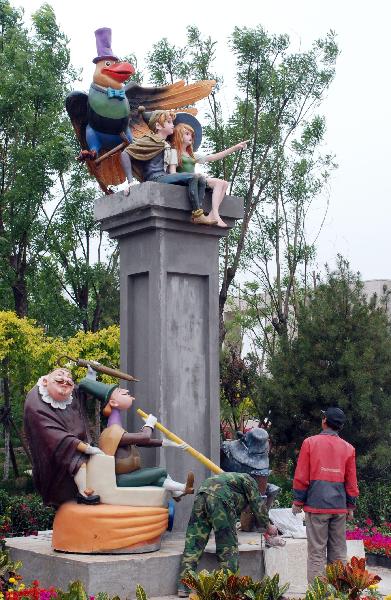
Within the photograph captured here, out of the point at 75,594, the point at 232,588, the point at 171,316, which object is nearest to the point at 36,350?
the point at 171,316

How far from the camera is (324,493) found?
6895 millimetres

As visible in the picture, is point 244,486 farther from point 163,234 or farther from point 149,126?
point 149,126

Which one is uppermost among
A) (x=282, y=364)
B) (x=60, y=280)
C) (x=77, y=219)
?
(x=77, y=219)

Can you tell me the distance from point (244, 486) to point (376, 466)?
22.5ft

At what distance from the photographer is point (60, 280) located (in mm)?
18484

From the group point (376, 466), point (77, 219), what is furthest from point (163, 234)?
point (77, 219)

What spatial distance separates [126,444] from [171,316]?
4.98 ft

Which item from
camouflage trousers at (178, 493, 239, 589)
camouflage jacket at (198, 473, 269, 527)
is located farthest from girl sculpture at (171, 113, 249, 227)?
camouflage trousers at (178, 493, 239, 589)

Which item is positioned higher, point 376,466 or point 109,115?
point 109,115

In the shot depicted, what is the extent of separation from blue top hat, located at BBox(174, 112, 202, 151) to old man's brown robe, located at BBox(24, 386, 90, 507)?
11.4 ft

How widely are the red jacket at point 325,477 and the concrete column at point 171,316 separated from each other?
1365 mm

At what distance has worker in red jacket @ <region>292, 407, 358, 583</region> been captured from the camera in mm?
6914

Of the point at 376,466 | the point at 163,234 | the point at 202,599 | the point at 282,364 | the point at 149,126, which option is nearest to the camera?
the point at 202,599

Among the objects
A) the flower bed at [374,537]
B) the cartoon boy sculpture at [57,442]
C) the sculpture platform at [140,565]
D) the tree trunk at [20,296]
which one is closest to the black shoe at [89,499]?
the cartoon boy sculpture at [57,442]
